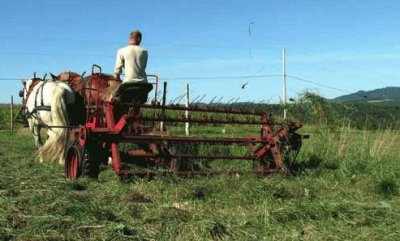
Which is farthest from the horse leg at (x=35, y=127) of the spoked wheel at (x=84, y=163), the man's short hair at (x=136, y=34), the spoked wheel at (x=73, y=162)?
the spoked wheel at (x=84, y=163)

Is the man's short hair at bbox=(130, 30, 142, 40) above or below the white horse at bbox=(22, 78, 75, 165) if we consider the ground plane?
above

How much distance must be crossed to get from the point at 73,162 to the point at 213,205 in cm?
301

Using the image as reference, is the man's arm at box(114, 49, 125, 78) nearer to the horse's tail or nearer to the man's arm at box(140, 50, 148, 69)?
the man's arm at box(140, 50, 148, 69)

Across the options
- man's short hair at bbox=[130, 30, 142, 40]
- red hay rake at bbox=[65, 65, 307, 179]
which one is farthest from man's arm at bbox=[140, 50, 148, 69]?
red hay rake at bbox=[65, 65, 307, 179]

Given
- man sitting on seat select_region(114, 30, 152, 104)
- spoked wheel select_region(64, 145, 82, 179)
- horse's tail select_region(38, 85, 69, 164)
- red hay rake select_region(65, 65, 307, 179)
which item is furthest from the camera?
horse's tail select_region(38, 85, 69, 164)

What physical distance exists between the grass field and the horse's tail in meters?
1.12

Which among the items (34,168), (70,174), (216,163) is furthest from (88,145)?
(216,163)

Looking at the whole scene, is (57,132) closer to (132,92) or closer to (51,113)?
(51,113)

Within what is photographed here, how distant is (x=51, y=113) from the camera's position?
10562 millimetres

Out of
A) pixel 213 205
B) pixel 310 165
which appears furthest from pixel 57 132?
pixel 213 205

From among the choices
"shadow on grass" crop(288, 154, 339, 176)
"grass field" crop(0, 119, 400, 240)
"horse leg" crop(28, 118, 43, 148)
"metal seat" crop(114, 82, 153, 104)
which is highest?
"metal seat" crop(114, 82, 153, 104)

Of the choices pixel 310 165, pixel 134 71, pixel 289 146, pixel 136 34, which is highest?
pixel 136 34

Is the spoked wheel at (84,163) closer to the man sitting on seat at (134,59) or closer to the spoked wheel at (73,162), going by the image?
the spoked wheel at (73,162)

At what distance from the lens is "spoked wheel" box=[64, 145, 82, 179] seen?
24.5ft
